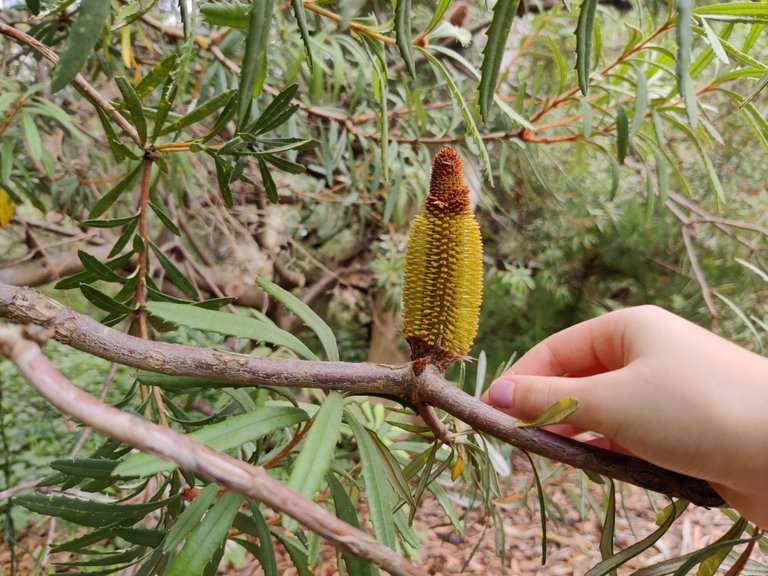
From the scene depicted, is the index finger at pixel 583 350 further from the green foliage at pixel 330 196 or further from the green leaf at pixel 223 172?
the green leaf at pixel 223 172

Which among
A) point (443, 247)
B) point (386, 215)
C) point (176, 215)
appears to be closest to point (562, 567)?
point (386, 215)

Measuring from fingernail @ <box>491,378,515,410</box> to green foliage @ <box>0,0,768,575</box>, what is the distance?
81mm

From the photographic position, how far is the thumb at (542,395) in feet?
1.32

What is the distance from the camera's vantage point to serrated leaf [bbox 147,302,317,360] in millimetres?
356

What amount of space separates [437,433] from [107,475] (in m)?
0.29

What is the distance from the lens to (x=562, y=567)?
1.42m

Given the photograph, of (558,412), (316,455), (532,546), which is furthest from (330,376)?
(532,546)

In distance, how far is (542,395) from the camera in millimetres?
437

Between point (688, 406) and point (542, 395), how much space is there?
110 millimetres

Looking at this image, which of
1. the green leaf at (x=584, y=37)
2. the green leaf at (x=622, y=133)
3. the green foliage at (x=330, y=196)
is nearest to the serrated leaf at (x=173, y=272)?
the green foliage at (x=330, y=196)

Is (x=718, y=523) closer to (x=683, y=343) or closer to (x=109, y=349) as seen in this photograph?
(x=683, y=343)

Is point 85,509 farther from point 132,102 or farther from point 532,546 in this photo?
point 532,546

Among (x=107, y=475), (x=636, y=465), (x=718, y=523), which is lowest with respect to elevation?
(x=718, y=523)

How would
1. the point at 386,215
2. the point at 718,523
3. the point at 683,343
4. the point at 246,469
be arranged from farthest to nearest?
1. the point at 718,523
2. the point at 386,215
3. the point at 683,343
4. the point at 246,469
